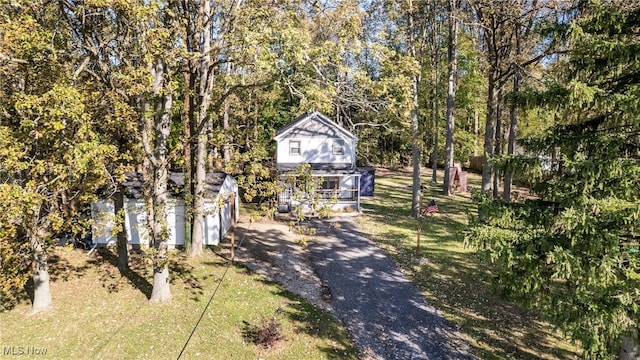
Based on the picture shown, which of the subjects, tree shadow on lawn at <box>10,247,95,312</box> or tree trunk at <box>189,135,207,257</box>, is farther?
tree trunk at <box>189,135,207,257</box>

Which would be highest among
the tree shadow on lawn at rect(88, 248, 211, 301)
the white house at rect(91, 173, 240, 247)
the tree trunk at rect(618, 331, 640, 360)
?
the white house at rect(91, 173, 240, 247)

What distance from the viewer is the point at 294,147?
26.9 metres

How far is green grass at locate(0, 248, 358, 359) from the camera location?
403 inches

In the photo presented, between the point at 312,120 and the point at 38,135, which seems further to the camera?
the point at 312,120

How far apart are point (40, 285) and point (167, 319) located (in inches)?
165

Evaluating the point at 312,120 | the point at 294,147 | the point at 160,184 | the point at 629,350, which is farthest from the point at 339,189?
the point at 629,350

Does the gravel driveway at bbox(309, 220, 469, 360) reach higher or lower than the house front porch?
lower

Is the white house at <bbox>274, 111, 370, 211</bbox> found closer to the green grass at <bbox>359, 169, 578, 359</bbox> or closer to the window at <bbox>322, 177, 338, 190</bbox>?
the window at <bbox>322, 177, 338, 190</bbox>

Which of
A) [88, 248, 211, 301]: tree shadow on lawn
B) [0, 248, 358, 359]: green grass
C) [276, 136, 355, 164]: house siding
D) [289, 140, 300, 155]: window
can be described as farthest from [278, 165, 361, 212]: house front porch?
[0, 248, 358, 359]: green grass

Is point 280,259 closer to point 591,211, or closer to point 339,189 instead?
point 339,189

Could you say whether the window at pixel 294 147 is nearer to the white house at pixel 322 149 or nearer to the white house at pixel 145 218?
the white house at pixel 322 149

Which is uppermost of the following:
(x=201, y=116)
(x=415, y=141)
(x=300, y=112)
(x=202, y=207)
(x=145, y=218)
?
(x=201, y=116)

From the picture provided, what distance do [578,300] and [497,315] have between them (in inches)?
215

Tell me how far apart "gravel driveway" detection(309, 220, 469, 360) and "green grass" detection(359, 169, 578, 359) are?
1.79 feet
